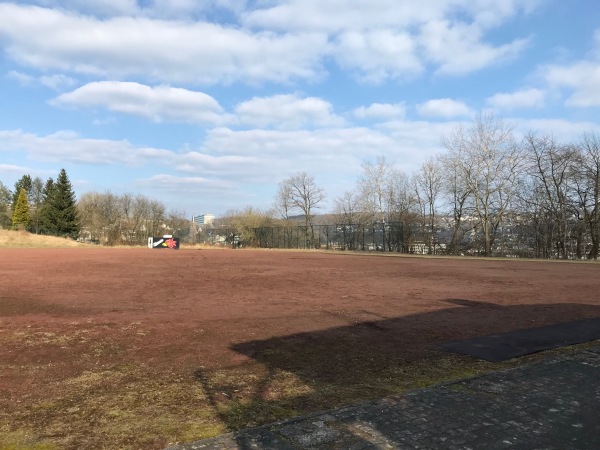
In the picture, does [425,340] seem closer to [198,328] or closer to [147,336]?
[198,328]

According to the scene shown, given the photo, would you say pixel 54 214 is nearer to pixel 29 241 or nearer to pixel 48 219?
pixel 48 219

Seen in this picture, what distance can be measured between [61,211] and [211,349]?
77.9m

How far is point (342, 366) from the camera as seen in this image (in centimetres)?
629

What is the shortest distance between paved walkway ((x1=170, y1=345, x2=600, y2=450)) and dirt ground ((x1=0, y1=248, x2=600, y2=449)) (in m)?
0.39

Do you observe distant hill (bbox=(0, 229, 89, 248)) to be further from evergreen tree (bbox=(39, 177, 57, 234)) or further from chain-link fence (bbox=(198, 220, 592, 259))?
chain-link fence (bbox=(198, 220, 592, 259))

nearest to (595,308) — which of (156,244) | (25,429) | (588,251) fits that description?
(25,429)

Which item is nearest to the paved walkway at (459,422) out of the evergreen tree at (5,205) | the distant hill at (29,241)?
the distant hill at (29,241)

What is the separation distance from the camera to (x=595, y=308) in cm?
1137

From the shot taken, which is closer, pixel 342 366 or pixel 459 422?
pixel 459 422

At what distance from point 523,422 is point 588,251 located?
44.5 metres

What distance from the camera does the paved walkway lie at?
373 centimetres

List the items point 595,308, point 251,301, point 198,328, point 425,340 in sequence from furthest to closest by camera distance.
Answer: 1. point 251,301
2. point 595,308
3. point 198,328
4. point 425,340

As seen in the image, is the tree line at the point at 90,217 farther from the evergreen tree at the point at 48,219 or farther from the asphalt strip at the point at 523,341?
the asphalt strip at the point at 523,341

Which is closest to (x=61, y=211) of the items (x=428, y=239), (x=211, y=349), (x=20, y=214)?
(x=20, y=214)
